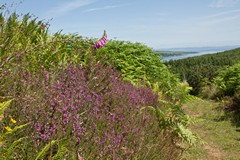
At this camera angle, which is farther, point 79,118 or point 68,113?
point 79,118

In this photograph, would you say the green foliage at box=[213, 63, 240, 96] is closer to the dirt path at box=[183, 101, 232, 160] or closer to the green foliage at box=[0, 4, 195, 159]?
the dirt path at box=[183, 101, 232, 160]

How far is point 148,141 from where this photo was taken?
3.39 metres

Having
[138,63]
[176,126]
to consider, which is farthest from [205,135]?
[138,63]

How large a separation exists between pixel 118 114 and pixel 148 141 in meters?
0.49

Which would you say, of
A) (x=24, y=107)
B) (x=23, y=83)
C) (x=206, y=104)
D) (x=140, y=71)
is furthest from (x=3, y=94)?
(x=206, y=104)

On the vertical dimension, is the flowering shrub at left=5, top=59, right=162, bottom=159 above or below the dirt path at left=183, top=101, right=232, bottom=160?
above

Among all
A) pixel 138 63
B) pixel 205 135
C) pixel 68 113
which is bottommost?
pixel 205 135

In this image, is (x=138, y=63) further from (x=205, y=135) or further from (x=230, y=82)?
(x=230, y=82)

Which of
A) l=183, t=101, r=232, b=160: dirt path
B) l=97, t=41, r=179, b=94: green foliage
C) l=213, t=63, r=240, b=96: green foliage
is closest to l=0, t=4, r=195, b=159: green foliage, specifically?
l=97, t=41, r=179, b=94: green foliage

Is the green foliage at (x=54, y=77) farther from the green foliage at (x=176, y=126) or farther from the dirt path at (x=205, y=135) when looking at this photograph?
the dirt path at (x=205, y=135)

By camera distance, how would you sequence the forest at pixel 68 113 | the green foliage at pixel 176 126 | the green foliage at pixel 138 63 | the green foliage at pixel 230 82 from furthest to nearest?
the green foliage at pixel 230 82 → the green foliage at pixel 138 63 → the green foliage at pixel 176 126 → the forest at pixel 68 113

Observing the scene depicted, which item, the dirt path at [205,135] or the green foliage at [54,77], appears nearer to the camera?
the green foliage at [54,77]

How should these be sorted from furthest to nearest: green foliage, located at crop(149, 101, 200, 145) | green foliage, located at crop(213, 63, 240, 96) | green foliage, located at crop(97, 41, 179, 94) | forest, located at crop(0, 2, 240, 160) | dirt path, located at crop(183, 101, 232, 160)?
green foliage, located at crop(213, 63, 240, 96)
green foliage, located at crop(97, 41, 179, 94)
dirt path, located at crop(183, 101, 232, 160)
green foliage, located at crop(149, 101, 200, 145)
forest, located at crop(0, 2, 240, 160)

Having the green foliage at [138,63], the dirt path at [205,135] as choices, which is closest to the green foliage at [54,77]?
the green foliage at [138,63]
